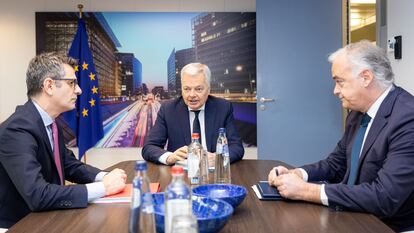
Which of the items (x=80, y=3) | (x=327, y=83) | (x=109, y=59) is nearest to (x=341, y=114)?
(x=327, y=83)

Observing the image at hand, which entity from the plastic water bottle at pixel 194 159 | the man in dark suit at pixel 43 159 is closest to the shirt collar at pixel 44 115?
the man in dark suit at pixel 43 159

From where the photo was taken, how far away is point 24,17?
154 inches

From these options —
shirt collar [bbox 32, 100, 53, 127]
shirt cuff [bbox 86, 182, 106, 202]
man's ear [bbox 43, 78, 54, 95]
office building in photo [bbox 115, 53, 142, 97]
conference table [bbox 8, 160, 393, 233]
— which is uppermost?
office building in photo [bbox 115, 53, 142, 97]

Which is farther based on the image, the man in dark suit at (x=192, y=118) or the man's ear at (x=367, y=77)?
the man in dark suit at (x=192, y=118)

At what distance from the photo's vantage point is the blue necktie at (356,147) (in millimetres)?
1648

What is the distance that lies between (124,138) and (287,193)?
2.89 metres

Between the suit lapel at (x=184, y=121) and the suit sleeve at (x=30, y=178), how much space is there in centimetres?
106

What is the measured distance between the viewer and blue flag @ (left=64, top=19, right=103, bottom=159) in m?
3.67

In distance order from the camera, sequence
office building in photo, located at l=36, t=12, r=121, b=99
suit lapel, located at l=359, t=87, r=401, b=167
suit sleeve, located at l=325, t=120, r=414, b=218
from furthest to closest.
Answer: office building in photo, located at l=36, t=12, r=121, b=99
suit lapel, located at l=359, t=87, r=401, b=167
suit sleeve, located at l=325, t=120, r=414, b=218

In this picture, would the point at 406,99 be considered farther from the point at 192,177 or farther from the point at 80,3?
the point at 80,3

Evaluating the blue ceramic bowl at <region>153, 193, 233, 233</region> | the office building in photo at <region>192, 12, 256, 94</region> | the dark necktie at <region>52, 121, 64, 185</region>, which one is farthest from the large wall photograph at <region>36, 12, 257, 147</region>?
the blue ceramic bowl at <region>153, 193, 233, 233</region>

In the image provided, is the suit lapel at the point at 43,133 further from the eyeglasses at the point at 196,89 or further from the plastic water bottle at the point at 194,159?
the eyeglasses at the point at 196,89

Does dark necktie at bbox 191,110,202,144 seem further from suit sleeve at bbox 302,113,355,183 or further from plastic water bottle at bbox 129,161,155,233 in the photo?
plastic water bottle at bbox 129,161,155,233

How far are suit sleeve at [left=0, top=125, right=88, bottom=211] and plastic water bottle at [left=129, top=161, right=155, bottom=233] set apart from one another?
0.49 m
